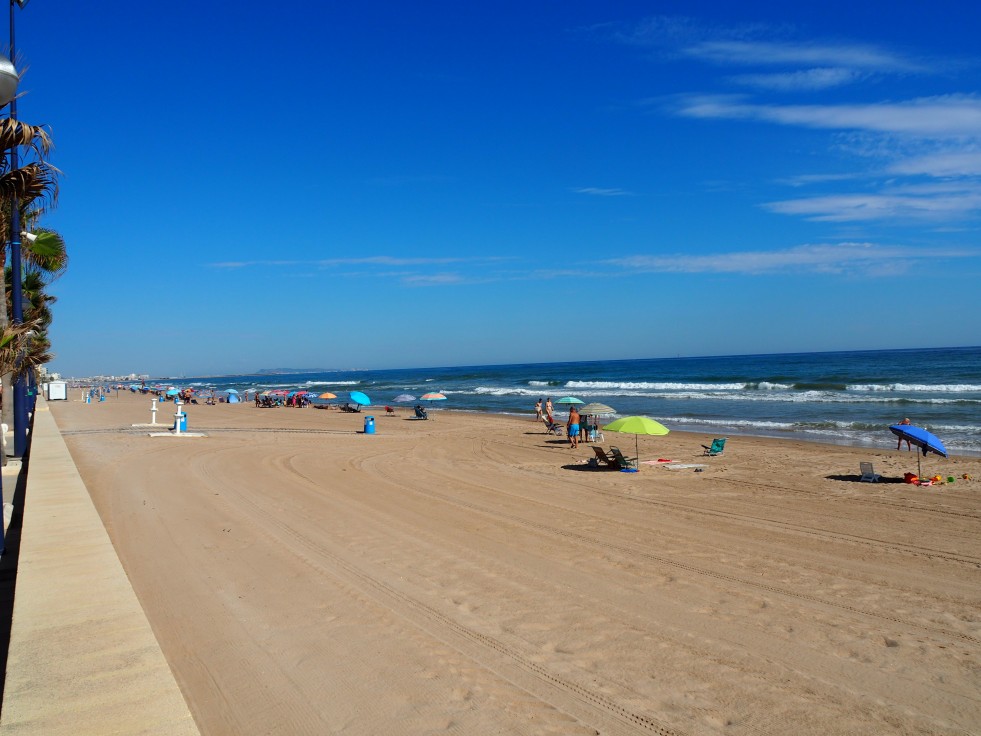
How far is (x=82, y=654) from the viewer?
3.19m

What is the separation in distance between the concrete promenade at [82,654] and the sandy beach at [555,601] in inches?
29.4

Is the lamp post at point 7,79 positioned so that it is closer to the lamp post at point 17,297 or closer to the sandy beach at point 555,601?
the sandy beach at point 555,601

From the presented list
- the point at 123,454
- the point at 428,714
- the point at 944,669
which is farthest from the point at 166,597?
the point at 123,454

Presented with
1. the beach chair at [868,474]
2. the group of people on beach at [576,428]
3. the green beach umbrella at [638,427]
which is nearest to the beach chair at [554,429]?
the group of people on beach at [576,428]

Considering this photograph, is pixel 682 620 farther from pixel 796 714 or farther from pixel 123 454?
pixel 123 454

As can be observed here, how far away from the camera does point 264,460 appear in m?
15.3

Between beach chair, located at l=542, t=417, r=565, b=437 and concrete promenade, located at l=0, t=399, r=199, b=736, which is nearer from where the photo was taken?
concrete promenade, located at l=0, t=399, r=199, b=736

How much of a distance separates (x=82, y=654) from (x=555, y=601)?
3.71 metres

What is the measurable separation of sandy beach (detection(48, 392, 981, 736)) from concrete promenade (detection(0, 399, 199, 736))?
75cm

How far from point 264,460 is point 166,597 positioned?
9.57m

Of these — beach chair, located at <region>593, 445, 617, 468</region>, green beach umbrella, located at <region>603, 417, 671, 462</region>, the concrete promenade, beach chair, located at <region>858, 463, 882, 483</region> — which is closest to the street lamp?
the concrete promenade

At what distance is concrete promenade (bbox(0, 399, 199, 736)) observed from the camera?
2.66m

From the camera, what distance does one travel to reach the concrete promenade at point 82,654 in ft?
8.72

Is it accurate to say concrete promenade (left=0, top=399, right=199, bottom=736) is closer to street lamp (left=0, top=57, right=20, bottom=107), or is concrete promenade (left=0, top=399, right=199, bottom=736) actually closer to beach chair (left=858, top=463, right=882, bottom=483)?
street lamp (left=0, top=57, right=20, bottom=107)
